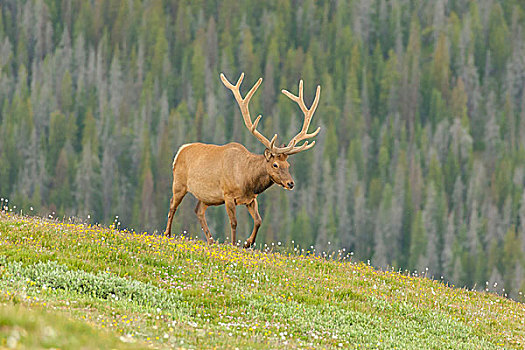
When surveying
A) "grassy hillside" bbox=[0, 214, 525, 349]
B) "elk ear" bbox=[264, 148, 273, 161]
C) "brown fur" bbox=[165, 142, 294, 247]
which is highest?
"elk ear" bbox=[264, 148, 273, 161]

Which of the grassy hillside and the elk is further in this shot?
the elk

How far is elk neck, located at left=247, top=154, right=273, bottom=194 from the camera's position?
23109 millimetres

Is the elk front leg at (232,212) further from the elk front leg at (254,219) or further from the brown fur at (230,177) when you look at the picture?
the elk front leg at (254,219)

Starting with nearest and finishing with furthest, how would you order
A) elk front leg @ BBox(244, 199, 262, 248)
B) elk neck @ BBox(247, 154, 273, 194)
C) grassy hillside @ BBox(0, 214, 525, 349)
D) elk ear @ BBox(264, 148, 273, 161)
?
grassy hillside @ BBox(0, 214, 525, 349) < elk front leg @ BBox(244, 199, 262, 248) < elk ear @ BBox(264, 148, 273, 161) < elk neck @ BBox(247, 154, 273, 194)

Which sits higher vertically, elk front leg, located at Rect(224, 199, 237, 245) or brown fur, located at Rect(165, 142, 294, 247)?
brown fur, located at Rect(165, 142, 294, 247)

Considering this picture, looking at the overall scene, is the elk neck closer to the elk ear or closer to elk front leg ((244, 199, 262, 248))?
the elk ear

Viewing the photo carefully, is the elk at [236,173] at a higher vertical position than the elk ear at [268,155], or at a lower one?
lower

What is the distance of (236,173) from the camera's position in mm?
23328

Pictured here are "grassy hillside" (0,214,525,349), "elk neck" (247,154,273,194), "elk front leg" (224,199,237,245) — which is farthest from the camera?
"elk neck" (247,154,273,194)

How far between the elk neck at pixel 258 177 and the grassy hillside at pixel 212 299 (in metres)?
2.36

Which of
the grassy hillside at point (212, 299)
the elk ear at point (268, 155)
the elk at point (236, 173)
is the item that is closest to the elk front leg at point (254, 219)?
the elk at point (236, 173)

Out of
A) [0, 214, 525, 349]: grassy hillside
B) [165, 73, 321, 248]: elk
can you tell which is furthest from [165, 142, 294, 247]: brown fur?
[0, 214, 525, 349]: grassy hillside

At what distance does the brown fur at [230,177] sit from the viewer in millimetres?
22906

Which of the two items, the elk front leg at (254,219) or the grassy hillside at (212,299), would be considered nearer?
the grassy hillside at (212,299)
